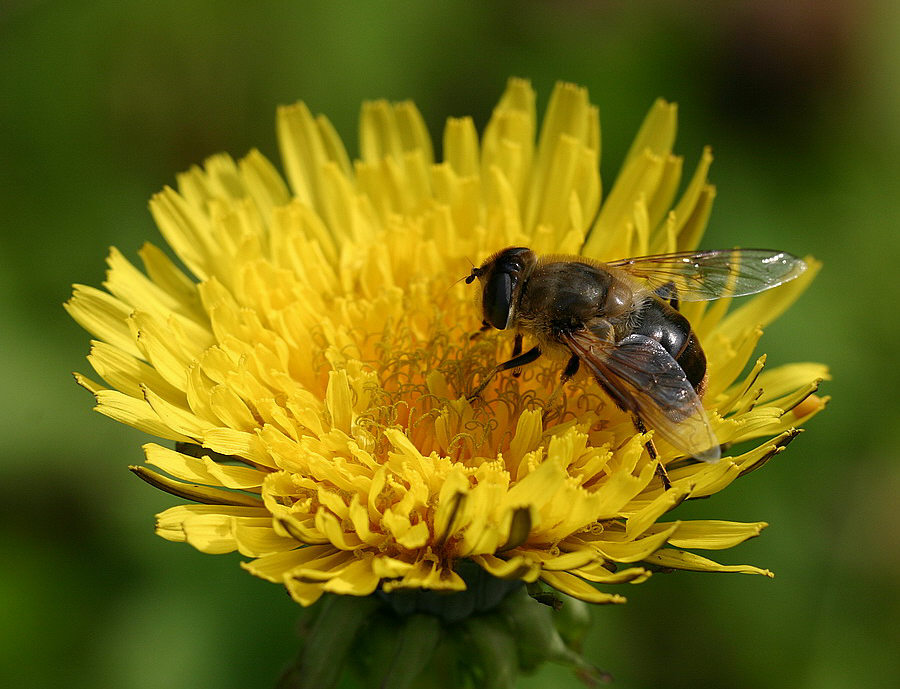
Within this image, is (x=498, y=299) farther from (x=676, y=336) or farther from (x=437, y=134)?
(x=437, y=134)

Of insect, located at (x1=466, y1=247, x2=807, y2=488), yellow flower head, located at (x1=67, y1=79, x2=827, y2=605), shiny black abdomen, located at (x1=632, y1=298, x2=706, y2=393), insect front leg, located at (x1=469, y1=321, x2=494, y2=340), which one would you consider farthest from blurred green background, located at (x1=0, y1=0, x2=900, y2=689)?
insect front leg, located at (x1=469, y1=321, x2=494, y2=340)

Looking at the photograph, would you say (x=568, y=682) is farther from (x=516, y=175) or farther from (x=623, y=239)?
(x=516, y=175)

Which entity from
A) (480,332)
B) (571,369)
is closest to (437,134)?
(480,332)

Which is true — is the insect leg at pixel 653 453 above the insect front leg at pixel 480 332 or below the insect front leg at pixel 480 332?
below

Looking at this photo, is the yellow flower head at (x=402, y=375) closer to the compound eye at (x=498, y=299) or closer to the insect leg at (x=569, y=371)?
the insect leg at (x=569, y=371)

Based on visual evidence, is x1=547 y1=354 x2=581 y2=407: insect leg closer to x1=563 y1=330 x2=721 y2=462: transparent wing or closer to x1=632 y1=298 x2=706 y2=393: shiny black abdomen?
x1=563 y1=330 x2=721 y2=462: transparent wing

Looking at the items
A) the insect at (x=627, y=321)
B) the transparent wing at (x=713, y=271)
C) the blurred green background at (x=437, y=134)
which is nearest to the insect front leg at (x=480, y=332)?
the insect at (x=627, y=321)
